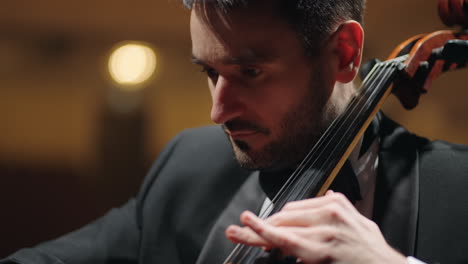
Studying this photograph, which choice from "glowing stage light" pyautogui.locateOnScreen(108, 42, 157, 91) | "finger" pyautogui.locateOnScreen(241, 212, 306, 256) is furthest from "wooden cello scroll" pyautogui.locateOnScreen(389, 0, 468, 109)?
"glowing stage light" pyautogui.locateOnScreen(108, 42, 157, 91)

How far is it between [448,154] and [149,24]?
4.69 feet

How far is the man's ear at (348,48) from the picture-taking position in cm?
77

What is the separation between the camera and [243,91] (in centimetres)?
74

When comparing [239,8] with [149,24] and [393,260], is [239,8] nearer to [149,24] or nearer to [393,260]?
[393,260]

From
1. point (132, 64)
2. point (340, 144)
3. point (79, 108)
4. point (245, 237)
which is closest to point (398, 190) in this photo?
point (340, 144)

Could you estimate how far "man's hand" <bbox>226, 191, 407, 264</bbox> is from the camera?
0.54 meters

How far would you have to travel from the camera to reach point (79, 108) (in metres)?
2.09

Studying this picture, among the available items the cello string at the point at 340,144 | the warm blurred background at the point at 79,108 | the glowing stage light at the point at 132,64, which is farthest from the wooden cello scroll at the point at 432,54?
the glowing stage light at the point at 132,64

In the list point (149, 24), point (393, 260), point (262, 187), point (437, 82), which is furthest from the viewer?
point (149, 24)

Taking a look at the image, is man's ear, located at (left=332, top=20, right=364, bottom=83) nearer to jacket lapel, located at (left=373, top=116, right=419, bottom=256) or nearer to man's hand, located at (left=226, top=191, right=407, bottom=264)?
jacket lapel, located at (left=373, top=116, right=419, bottom=256)

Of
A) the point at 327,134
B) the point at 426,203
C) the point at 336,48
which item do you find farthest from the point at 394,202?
the point at 336,48

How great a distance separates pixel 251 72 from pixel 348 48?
0.17 metres

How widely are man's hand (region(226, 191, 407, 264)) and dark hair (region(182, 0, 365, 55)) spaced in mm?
291

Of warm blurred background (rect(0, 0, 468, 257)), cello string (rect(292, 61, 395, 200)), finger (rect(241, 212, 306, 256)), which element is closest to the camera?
finger (rect(241, 212, 306, 256))
